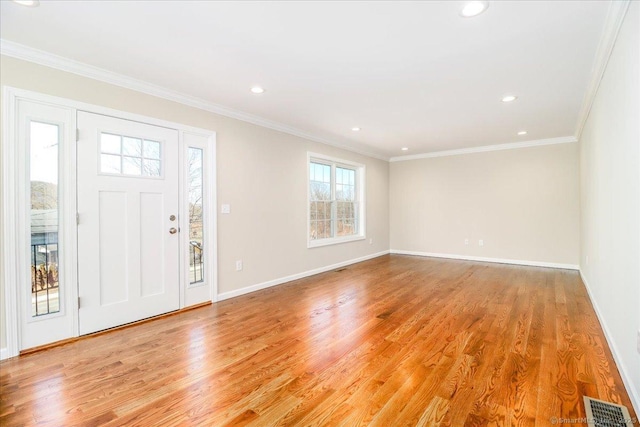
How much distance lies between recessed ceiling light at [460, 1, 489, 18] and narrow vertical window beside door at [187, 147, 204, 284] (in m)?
2.97

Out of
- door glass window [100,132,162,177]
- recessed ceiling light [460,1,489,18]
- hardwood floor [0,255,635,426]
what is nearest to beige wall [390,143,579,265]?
hardwood floor [0,255,635,426]

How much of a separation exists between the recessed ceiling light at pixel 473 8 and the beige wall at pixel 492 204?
192 inches

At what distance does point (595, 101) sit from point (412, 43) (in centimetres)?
231

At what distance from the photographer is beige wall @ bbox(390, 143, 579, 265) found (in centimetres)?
560

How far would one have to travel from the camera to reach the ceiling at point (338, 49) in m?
2.01

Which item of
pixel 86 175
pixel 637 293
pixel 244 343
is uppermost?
pixel 86 175

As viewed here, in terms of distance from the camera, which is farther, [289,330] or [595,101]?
[595,101]

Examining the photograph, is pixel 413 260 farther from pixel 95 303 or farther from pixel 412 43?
pixel 95 303

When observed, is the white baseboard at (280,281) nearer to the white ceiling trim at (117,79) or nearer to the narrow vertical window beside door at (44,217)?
the narrow vertical window beside door at (44,217)

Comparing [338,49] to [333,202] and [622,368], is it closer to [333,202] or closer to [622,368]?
[622,368]

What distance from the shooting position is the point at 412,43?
2.38 m

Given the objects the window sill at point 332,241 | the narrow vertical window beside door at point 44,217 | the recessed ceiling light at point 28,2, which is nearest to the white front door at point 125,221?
the narrow vertical window beside door at point 44,217

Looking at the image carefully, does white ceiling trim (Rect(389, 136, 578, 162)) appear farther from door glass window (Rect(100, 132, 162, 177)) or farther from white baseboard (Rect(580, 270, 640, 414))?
door glass window (Rect(100, 132, 162, 177))

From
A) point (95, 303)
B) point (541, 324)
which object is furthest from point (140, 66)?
point (541, 324)
